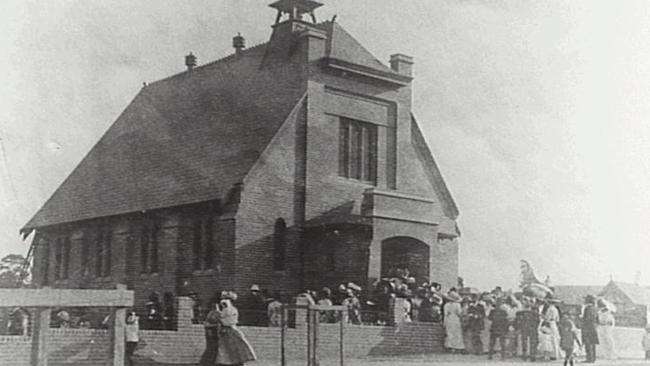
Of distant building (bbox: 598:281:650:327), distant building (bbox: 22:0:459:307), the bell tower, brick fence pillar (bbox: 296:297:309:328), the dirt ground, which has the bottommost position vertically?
the dirt ground

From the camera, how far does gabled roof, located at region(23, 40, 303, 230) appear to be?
2638 cm

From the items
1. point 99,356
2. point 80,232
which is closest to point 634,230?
point 99,356

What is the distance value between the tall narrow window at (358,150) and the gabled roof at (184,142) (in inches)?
68.5

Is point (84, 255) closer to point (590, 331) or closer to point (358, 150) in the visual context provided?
point (358, 150)

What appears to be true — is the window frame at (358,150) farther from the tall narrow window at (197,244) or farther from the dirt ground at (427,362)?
the dirt ground at (427,362)

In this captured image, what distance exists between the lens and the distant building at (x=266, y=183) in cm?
2548

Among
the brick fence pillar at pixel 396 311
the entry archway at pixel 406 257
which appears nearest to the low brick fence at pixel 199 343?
the brick fence pillar at pixel 396 311

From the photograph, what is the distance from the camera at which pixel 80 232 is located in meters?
29.2

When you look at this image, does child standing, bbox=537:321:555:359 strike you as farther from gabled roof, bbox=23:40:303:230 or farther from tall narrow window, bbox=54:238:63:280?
tall narrow window, bbox=54:238:63:280

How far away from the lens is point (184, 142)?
26938mm

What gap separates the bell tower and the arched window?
558 cm

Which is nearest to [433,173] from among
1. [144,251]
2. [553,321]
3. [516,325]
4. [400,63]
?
[400,63]

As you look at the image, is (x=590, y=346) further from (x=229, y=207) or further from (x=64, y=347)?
(x=64, y=347)

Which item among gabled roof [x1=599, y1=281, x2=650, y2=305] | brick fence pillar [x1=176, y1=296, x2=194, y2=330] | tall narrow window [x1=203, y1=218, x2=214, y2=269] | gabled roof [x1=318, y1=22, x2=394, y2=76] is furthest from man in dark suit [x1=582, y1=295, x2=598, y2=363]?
gabled roof [x1=599, y1=281, x2=650, y2=305]
